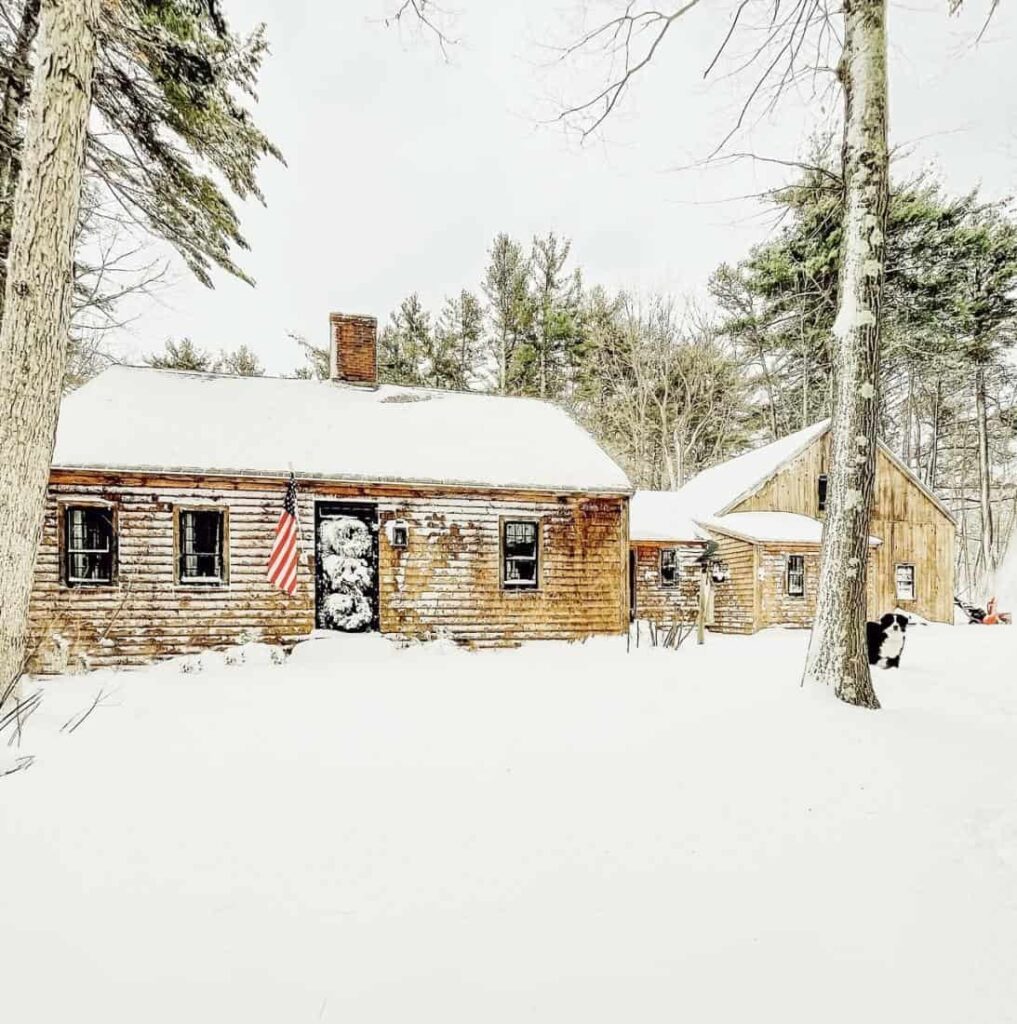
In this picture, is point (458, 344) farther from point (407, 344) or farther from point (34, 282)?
point (34, 282)

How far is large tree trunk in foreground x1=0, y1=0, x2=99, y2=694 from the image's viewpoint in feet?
18.1

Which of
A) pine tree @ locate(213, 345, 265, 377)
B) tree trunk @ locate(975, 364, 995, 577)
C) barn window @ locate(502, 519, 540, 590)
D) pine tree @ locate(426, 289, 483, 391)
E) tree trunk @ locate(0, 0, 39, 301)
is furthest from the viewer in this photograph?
pine tree @ locate(213, 345, 265, 377)

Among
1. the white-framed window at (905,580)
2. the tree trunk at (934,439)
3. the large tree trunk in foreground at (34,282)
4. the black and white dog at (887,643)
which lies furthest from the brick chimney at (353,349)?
the tree trunk at (934,439)

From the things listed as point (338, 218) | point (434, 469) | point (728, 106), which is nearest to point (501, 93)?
point (728, 106)

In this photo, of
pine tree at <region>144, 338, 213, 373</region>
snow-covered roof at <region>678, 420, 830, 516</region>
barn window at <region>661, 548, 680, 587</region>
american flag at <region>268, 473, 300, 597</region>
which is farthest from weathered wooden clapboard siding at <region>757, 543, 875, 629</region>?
pine tree at <region>144, 338, 213, 373</region>

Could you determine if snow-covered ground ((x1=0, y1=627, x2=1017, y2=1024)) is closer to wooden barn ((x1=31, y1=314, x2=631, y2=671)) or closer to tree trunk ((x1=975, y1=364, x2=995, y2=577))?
wooden barn ((x1=31, y1=314, x2=631, y2=671))

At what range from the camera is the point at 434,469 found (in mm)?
12930

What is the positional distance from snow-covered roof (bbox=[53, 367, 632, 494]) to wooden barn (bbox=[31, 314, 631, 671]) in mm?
45

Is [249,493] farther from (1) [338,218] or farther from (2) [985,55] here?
(1) [338,218]

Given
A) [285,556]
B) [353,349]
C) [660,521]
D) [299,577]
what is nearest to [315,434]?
[299,577]

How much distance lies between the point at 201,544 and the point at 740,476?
1676 cm

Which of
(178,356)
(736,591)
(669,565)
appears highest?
(178,356)

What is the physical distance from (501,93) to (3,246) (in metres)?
7.68

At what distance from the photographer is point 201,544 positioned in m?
11.8
